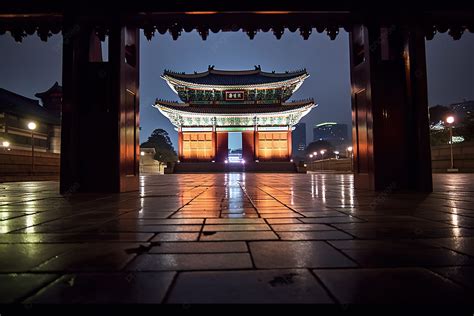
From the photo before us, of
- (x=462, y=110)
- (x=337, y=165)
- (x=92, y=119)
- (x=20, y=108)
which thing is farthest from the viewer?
(x=462, y=110)

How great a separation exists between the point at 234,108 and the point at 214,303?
93.4 feet

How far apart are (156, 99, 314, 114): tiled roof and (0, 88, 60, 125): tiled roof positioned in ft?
35.0

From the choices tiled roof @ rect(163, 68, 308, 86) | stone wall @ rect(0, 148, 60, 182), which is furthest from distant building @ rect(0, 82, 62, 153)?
tiled roof @ rect(163, 68, 308, 86)

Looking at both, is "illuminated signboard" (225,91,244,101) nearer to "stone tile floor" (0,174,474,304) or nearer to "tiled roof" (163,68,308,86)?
"tiled roof" (163,68,308,86)

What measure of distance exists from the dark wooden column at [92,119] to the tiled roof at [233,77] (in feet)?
80.8

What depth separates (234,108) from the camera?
28.8 meters

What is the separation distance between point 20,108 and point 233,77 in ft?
61.2

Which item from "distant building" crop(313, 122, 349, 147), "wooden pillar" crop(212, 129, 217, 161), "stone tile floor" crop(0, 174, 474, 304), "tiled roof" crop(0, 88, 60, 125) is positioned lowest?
"stone tile floor" crop(0, 174, 474, 304)

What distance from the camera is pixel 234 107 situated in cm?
2894

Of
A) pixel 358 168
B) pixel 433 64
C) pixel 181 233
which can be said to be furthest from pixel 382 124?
pixel 433 64

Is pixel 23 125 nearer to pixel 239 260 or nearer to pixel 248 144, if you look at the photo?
pixel 248 144

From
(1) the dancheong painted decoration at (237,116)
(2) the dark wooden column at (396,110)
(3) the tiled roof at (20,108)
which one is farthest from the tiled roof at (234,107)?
(2) the dark wooden column at (396,110)

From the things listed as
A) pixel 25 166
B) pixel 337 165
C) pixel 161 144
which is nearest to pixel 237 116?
pixel 337 165

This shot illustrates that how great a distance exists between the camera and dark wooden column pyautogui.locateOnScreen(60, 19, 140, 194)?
14.9 ft
